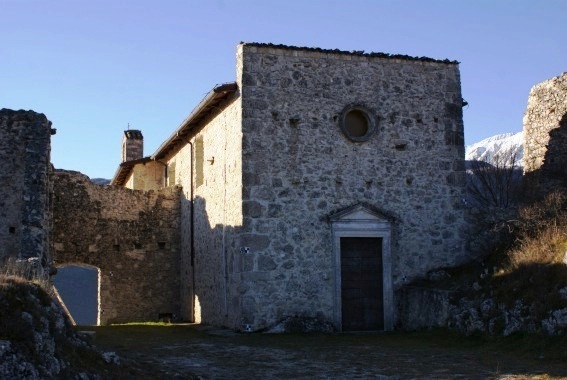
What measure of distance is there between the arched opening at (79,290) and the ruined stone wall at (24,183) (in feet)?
80.9

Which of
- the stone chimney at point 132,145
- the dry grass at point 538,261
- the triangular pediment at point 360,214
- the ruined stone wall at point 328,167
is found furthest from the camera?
the stone chimney at point 132,145

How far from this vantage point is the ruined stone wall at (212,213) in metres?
15.4

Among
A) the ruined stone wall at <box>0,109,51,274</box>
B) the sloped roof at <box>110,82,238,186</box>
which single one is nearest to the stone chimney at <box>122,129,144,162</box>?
the sloped roof at <box>110,82,238,186</box>

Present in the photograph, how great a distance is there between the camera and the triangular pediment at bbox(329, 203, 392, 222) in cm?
1535

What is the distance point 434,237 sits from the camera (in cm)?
1622

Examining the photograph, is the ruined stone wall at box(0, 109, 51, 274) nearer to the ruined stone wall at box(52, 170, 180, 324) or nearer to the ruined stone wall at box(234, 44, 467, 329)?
the ruined stone wall at box(234, 44, 467, 329)

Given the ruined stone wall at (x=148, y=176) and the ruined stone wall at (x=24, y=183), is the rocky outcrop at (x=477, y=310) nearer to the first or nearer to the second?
the ruined stone wall at (x=24, y=183)

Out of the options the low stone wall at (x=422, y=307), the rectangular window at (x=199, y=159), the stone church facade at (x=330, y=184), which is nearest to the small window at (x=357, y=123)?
the stone church facade at (x=330, y=184)

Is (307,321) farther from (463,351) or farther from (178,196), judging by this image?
(178,196)

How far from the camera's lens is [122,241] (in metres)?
19.6

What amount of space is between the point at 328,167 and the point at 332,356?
5.52m

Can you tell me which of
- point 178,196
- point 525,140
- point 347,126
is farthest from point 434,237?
point 178,196

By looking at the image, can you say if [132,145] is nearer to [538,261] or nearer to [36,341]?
[538,261]

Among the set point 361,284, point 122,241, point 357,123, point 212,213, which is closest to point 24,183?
point 212,213
